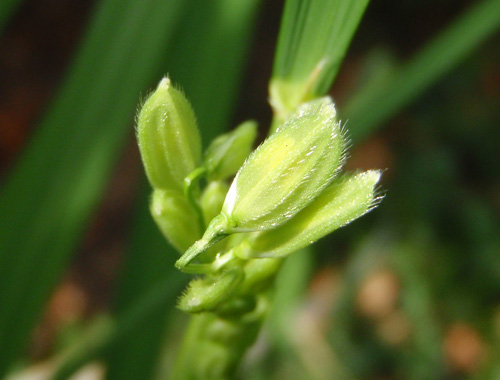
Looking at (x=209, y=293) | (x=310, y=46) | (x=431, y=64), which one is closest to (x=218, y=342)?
(x=209, y=293)

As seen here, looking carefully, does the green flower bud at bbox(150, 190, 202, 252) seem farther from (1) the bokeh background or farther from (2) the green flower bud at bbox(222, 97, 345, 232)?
(1) the bokeh background

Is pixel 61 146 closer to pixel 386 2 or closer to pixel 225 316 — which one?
pixel 225 316

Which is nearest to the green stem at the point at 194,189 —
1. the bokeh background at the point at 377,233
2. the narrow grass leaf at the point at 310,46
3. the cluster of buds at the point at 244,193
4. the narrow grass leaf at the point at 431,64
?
the cluster of buds at the point at 244,193

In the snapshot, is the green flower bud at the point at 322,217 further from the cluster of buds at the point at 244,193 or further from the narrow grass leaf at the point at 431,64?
the narrow grass leaf at the point at 431,64

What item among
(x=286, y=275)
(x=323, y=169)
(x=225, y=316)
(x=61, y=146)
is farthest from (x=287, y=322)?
(x=323, y=169)

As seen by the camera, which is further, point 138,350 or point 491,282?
point 491,282

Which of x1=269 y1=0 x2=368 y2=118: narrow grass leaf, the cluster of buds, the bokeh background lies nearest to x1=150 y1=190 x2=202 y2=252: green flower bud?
the cluster of buds

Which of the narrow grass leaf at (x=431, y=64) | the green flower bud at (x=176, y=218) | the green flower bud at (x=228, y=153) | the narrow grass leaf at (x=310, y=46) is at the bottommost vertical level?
the green flower bud at (x=176, y=218)
